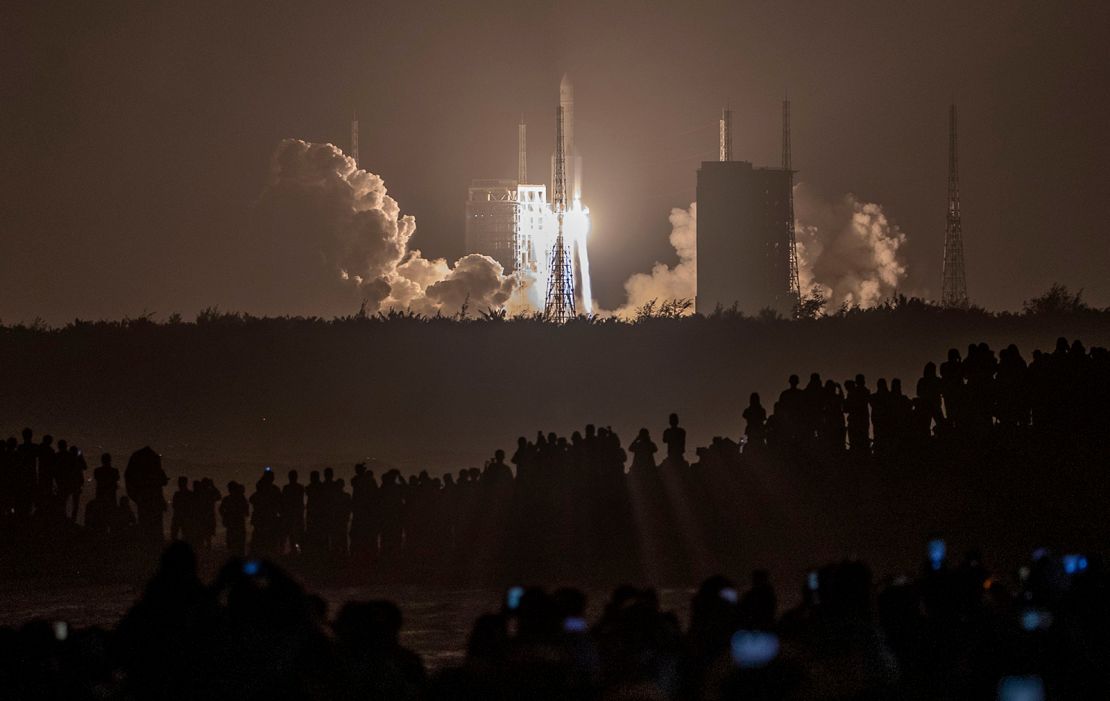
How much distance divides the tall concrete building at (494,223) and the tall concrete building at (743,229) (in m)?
16.9

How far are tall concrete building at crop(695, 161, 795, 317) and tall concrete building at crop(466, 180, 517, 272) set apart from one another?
667 inches

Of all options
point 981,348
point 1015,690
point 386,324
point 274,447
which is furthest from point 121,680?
point 386,324

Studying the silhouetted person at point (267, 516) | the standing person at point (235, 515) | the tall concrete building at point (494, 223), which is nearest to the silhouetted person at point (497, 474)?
the silhouetted person at point (267, 516)

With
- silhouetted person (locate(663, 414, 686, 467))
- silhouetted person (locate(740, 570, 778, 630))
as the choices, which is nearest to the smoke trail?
silhouetted person (locate(663, 414, 686, 467))

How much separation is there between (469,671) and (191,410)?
52018 mm

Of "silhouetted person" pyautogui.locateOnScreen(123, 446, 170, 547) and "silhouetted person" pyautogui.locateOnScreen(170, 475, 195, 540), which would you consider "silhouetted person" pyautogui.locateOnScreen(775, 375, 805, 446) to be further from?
"silhouetted person" pyautogui.locateOnScreen(123, 446, 170, 547)

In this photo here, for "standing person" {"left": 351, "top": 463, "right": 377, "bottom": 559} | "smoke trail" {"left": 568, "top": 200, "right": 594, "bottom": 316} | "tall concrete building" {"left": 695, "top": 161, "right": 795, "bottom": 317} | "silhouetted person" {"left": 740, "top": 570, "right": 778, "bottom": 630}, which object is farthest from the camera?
"tall concrete building" {"left": 695, "top": 161, "right": 795, "bottom": 317}

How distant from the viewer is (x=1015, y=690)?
978cm

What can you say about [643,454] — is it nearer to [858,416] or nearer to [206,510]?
[858,416]

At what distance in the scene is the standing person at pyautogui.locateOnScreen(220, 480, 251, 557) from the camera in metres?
28.7

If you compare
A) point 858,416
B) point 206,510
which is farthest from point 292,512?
point 858,416

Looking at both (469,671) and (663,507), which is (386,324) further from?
(469,671)

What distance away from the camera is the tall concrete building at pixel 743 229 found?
140125 mm

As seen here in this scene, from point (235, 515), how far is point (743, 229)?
371ft
